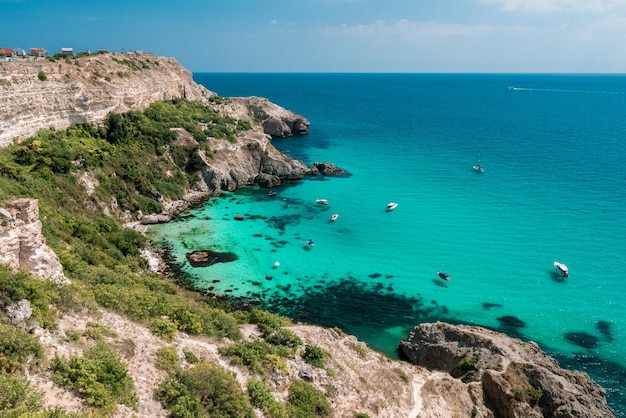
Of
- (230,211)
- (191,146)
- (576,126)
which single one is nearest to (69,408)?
(230,211)

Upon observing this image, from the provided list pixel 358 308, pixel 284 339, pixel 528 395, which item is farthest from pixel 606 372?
pixel 284 339

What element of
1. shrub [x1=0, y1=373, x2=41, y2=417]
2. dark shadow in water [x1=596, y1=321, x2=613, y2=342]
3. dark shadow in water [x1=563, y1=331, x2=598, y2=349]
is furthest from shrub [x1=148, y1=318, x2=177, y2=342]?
dark shadow in water [x1=596, y1=321, x2=613, y2=342]

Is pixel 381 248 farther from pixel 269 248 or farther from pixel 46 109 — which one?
pixel 46 109

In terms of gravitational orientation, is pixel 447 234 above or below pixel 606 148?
below

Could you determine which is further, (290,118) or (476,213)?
(290,118)

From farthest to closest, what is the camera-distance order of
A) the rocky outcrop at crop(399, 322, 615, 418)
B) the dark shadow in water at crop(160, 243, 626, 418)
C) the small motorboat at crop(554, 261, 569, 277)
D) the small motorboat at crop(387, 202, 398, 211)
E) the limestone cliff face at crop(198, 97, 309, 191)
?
the limestone cliff face at crop(198, 97, 309, 191) < the small motorboat at crop(387, 202, 398, 211) < the small motorboat at crop(554, 261, 569, 277) < the dark shadow in water at crop(160, 243, 626, 418) < the rocky outcrop at crop(399, 322, 615, 418)

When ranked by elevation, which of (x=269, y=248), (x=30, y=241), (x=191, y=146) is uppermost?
(x=30, y=241)

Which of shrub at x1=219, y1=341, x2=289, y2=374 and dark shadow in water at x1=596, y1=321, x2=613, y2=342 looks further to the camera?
dark shadow in water at x1=596, y1=321, x2=613, y2=342

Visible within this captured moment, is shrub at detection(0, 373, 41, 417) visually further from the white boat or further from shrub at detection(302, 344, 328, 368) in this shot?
the white boat
